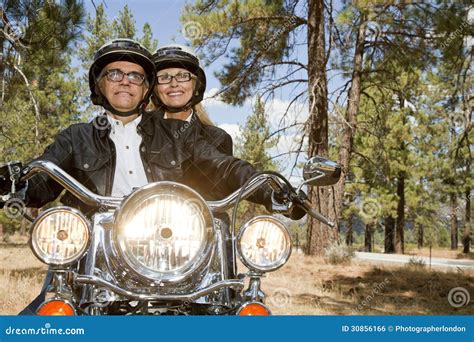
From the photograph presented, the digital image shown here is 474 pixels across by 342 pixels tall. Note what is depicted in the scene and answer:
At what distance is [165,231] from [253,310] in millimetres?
296

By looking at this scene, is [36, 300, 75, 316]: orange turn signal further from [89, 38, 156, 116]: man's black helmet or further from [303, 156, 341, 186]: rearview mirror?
[89, 38, 156, 116]: man's black helmet

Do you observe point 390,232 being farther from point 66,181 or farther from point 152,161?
point 66,181

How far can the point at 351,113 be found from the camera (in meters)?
7.41

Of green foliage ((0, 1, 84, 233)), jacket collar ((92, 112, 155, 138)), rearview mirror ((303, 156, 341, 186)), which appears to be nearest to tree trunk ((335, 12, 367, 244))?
green foliage ((0, 1, 84, 233))

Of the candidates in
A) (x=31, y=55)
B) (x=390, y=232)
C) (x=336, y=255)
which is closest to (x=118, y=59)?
(x=31, y=55)

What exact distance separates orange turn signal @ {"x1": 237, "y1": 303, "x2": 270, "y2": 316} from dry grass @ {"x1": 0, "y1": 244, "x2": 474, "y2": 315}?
317cm

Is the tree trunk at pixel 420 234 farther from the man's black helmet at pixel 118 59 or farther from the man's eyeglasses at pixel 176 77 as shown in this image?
the man's black helmet at pixel 118 59

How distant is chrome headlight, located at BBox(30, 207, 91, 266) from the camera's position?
1.30m

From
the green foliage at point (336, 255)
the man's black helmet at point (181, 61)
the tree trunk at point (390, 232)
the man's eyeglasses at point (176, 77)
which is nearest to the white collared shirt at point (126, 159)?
the man's black helmet at point (181, 61)

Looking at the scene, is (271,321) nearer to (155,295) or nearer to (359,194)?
(155,295)

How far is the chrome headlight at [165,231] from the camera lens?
4.18 feet

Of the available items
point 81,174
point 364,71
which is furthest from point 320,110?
point 81,174

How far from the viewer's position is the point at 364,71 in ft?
24.3

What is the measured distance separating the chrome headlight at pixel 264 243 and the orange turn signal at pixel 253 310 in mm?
90
